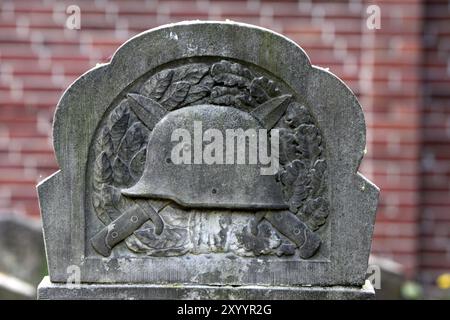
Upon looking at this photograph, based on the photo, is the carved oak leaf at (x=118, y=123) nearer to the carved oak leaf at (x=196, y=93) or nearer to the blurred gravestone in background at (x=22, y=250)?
the carved oak leaf at (x=196, y=93)

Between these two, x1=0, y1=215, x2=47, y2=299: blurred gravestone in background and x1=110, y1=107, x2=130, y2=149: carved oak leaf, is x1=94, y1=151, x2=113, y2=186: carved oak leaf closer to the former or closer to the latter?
x1=110, y1=107, x2=130, y2=149: carved oak leaf

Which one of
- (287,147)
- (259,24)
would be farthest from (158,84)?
(259,24)

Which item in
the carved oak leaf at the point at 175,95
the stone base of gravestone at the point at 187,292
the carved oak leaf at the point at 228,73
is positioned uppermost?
the carved oak leaf at the point at 228,73

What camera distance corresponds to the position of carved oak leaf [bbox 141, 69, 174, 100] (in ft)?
18.3

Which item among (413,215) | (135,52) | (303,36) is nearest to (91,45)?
(303,36)

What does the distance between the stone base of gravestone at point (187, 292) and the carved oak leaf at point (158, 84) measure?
87 centimetres

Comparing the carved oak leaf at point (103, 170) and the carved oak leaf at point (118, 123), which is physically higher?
the carved oak leaf at point (118, 123)

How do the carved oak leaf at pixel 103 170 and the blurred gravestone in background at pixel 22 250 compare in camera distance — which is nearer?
the carved oak leaf at pixel 103 170

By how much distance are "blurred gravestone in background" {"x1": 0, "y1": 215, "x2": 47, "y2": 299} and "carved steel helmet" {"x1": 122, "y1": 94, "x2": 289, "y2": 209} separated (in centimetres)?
307

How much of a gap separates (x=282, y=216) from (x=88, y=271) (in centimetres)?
92

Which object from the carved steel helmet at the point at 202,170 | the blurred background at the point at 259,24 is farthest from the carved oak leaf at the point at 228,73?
the blurred background at the point at 259,24

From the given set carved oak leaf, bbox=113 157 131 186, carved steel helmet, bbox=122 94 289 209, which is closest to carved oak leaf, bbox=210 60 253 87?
carved steel helmet, bbox=122 94 289 209

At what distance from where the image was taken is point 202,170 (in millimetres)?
5578

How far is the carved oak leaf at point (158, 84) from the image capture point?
557 cm
